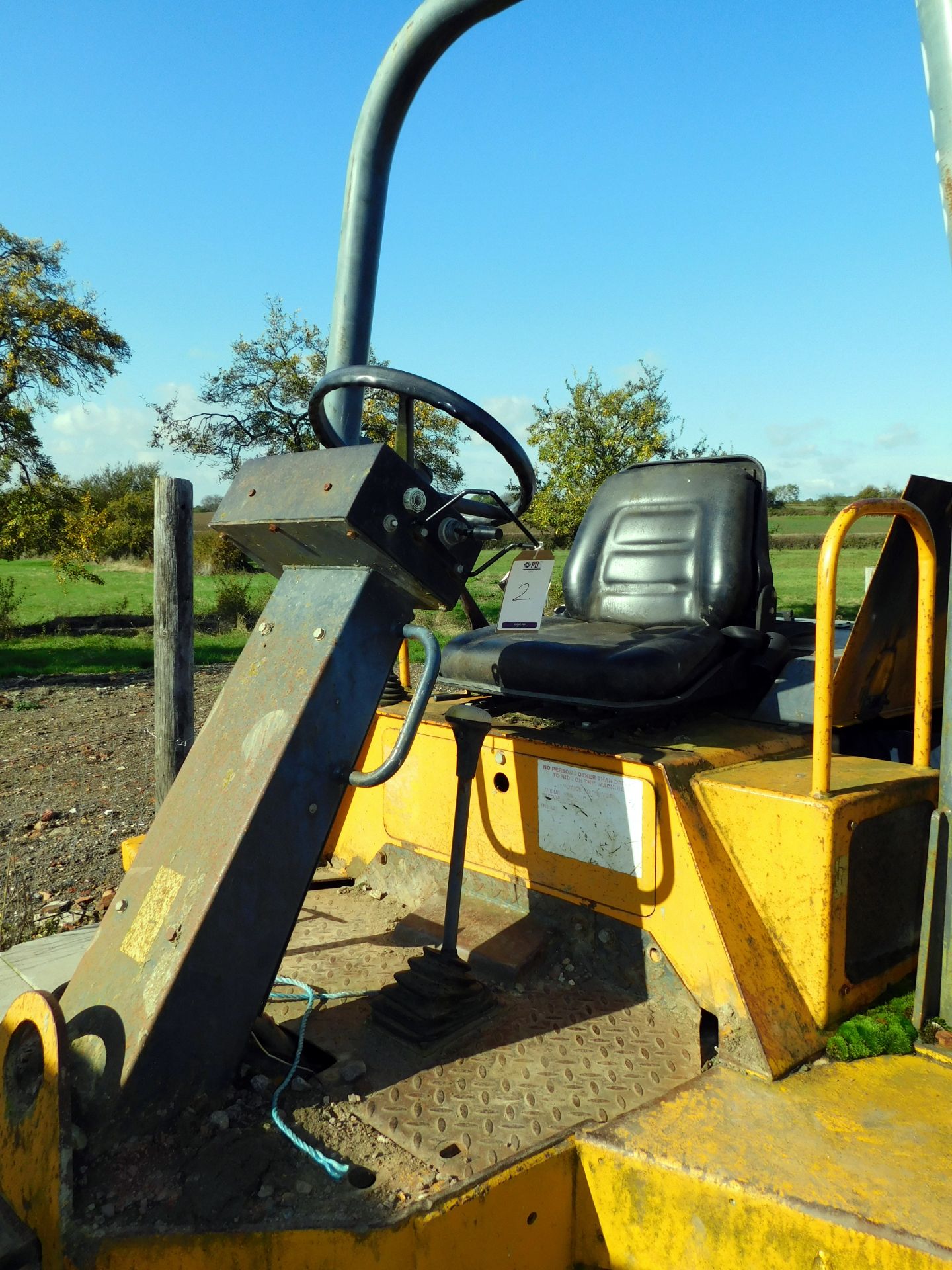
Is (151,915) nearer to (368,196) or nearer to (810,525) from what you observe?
(368,196)

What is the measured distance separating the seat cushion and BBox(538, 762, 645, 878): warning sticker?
244mm

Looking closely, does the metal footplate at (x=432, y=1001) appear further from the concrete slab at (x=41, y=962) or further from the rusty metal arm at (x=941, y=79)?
the rusty metal arm at (x=941, y=79)

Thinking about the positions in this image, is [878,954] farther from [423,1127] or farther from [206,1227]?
[206,1227]

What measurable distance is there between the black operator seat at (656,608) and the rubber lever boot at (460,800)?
1.34ft

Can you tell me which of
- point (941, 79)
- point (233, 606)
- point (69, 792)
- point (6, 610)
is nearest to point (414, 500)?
point (941, 79)

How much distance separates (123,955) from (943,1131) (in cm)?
160

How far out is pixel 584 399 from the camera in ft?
63.3

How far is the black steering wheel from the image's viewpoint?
225 cm

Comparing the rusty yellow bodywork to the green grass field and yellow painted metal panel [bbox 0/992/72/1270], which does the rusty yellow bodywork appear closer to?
yellow painted metal panel [bbox 0/992/72/1270]

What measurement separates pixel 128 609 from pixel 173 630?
15644 millimetres

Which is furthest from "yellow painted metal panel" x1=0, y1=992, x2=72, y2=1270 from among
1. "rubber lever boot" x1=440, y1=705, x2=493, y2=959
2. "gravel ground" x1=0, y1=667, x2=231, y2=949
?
"gravel ground" x1=0, y1=667, x2=231, y2=949

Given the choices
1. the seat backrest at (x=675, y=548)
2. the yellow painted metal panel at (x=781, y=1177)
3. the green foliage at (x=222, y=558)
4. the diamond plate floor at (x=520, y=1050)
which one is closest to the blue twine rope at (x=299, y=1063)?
the diamond plate floor at (x=520, y=1050)

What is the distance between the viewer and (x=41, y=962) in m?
3.69

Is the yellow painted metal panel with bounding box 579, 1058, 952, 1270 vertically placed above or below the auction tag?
below
